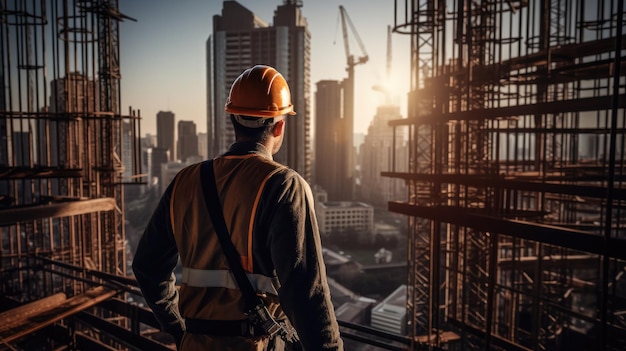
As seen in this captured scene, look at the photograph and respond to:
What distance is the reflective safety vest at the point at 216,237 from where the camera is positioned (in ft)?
6.44

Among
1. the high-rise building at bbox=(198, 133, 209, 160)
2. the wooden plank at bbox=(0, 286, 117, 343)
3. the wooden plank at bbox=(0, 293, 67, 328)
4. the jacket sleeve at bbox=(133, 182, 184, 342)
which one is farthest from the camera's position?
the high-rise building at bbox=(198, 133, 209, 160)

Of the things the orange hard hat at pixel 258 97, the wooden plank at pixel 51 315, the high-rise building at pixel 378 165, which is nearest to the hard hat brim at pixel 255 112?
the orange hard hat at pixel 258 97

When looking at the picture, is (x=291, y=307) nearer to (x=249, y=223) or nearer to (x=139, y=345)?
(x=249, y=223)

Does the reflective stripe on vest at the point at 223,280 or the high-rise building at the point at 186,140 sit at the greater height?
the high-rise building at the point at 186,140

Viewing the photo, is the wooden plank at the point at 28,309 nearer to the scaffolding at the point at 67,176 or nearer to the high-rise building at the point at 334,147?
the scaffolding at the point at 67,176

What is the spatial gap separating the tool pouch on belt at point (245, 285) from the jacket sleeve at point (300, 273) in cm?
18

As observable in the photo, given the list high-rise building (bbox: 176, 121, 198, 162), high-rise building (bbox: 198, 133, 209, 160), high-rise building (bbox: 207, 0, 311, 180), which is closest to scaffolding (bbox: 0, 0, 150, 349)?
high-rise building (bbox: 207, 0, 311, 180)

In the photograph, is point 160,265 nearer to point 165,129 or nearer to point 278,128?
point 278,128

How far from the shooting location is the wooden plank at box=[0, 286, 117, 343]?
4.18 metres

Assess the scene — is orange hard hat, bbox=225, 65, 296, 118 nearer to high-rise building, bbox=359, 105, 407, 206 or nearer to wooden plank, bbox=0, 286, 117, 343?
wooden plank, bbox=0, 286, 117, 343

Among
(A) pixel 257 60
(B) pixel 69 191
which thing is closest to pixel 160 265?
(B) pixel 69 191

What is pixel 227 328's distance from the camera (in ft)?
6.73

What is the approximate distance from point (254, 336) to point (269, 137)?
38.9 inches

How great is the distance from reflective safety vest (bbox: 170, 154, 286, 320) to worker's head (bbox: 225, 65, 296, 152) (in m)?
0.19
